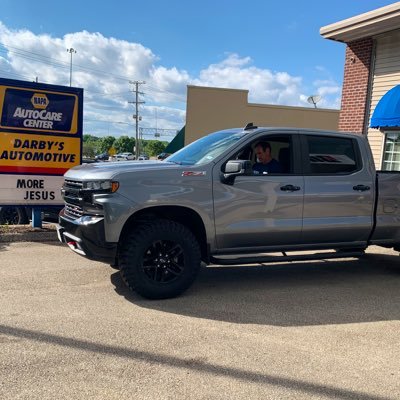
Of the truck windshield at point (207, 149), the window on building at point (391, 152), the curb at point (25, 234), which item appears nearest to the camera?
the truck windshield at point (207, 149)

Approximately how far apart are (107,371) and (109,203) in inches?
73.3

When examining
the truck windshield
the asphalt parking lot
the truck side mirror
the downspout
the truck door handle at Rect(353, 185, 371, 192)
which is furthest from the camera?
the downspout

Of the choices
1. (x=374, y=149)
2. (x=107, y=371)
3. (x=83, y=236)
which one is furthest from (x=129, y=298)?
(x=374, y=149)

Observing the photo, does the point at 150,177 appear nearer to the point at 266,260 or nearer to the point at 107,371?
the point at 266,260

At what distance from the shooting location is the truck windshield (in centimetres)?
556

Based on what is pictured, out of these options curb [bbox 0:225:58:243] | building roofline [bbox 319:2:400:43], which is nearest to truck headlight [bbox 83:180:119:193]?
curb [bbox 0:225:58:243]

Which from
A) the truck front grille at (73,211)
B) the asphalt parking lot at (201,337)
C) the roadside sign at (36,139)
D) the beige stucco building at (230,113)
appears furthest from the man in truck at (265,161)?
the beige stucco building at (230,113)

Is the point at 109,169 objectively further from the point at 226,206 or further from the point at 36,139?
the point at 36,139

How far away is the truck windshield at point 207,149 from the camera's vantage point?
5.56 metres

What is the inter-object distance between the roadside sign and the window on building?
24.2ft

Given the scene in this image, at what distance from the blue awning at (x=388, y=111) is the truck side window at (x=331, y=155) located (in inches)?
188

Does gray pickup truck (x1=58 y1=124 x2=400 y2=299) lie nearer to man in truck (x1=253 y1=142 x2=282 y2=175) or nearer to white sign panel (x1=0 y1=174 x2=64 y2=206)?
man in truck (x1=253 y1=142 x2=282 y2=175)

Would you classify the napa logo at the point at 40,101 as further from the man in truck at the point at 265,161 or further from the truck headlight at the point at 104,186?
the man in truck at the point at 265,161

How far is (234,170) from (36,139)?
487cm
